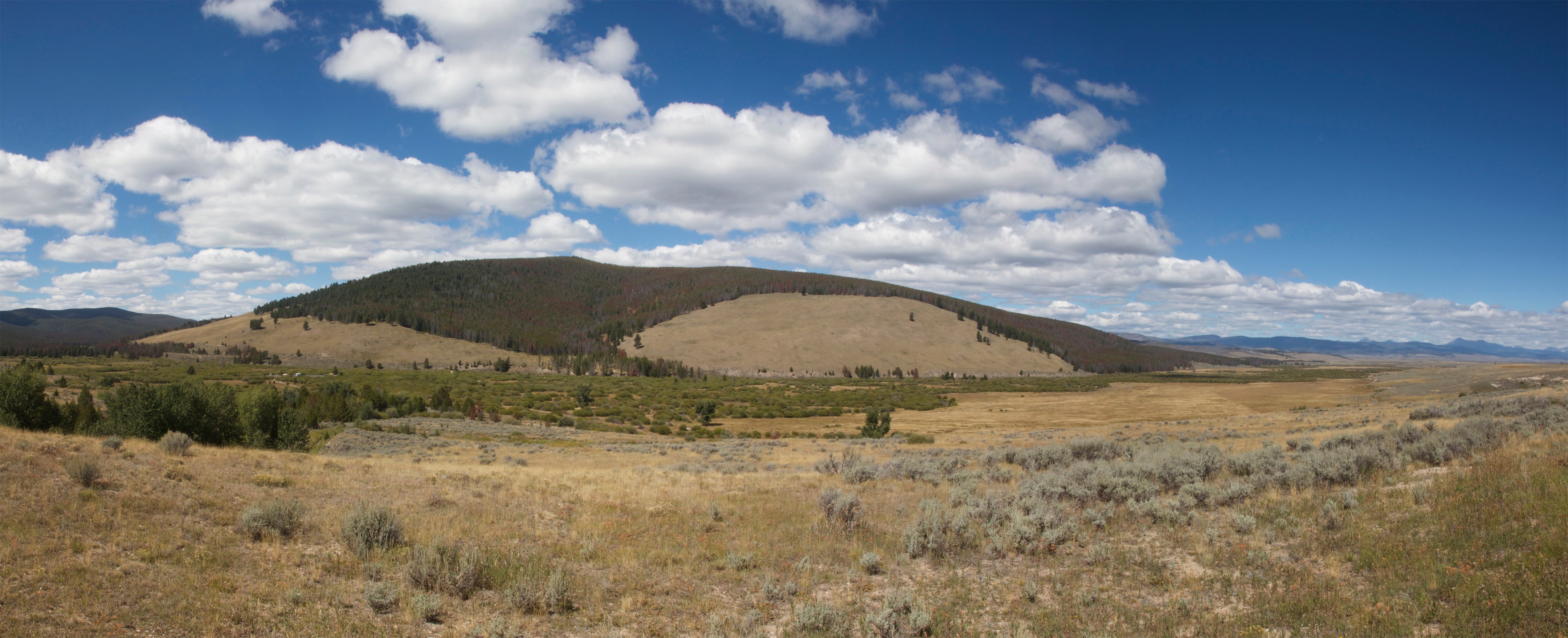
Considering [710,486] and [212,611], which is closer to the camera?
[212,611]

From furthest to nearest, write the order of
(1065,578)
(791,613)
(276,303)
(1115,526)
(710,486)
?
1. (276,303)
2. (710,486)
3. (1115,526)
4. (1065,578)
5. (791,613)

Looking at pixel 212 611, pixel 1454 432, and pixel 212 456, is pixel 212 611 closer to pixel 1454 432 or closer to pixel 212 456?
pixel 212 456

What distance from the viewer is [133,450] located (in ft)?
41.9

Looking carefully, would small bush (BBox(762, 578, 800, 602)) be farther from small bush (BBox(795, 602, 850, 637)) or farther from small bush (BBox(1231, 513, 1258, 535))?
small bush (BBox(1231, 513, 1258, 535))

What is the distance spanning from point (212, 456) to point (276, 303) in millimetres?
230462

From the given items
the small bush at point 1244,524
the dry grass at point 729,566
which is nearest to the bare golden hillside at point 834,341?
the dry grass at point 729,566

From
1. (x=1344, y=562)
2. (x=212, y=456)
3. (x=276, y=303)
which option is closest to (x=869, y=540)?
(x=1344, y=562)

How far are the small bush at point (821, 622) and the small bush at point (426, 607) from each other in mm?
3886

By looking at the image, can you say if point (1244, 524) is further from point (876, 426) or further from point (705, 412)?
point (705, 412)

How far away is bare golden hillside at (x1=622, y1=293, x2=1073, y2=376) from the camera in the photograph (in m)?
153

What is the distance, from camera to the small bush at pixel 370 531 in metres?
8.48

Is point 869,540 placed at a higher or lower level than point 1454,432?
lower

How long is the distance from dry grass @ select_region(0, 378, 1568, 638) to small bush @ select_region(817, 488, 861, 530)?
129 mm

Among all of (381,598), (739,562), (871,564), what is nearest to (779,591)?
(739,562)
